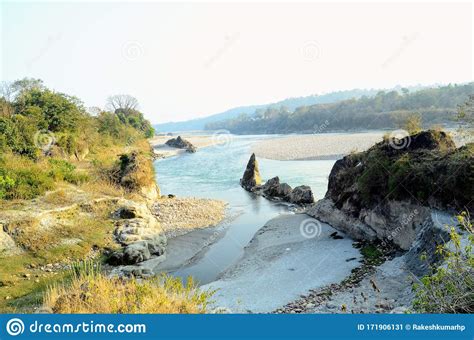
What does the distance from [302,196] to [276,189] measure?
15.4 ft

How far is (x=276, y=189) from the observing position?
3775cm

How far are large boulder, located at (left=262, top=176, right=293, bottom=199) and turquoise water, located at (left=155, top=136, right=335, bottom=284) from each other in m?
1.46

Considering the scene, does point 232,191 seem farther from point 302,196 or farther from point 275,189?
point 302,196

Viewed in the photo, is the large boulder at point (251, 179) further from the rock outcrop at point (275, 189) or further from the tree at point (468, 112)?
the tree at point (468, 112)

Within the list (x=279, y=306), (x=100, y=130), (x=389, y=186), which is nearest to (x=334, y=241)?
(x=389, y=186)

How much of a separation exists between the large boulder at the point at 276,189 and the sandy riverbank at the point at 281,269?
39.7ft

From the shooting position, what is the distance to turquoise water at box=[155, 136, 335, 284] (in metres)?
20.4

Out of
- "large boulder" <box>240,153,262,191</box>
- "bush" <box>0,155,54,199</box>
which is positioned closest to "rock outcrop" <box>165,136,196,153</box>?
"large boulder" <box>240,153,262,191</box>

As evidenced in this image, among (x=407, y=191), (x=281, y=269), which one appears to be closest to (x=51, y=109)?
(x=281, y=269)

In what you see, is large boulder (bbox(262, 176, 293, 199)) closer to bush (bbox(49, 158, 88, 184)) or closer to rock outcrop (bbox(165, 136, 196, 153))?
bush (bbox(49, 158, 88, 184))

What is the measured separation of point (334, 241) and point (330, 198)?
19.7 ft

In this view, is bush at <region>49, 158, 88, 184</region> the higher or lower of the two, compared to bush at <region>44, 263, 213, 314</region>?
higher

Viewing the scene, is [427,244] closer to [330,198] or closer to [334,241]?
[334,241]

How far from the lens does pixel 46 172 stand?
2392cm
